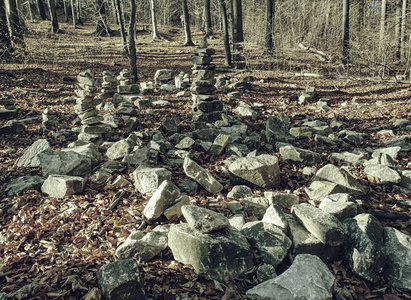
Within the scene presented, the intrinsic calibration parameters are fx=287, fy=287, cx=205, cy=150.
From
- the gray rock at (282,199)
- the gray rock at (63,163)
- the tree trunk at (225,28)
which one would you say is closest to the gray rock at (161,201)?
the gray rock at (282,199)

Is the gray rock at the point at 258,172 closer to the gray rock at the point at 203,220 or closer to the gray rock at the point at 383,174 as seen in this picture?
the gray rock at the point at 203,220

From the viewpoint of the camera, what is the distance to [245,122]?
30.4ft

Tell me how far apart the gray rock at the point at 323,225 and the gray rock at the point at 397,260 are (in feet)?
1.80

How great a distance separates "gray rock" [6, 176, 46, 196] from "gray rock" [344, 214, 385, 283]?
4.80m

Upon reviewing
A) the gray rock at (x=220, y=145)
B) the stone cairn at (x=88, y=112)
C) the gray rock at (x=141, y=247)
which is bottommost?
the gray rock at (x=141, y=247)

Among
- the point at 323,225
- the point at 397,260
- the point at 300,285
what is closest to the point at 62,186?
the point at 300,285

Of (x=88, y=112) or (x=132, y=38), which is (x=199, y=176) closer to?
(x=88, y=112)

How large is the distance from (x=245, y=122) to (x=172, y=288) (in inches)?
272

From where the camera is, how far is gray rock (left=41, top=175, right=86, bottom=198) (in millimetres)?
4582

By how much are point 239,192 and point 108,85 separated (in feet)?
32.0

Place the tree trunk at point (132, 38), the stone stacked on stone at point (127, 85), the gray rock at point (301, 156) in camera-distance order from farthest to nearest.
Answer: the tree trunk at point (132, 38) < the stone stacked on stone at point (127, 85) < the gray rock at point (301, 156)

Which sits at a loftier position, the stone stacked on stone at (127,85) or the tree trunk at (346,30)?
the tree trunk at (346,30)

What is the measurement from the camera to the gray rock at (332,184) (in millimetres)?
4633

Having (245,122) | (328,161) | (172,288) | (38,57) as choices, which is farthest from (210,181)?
(38,57)
